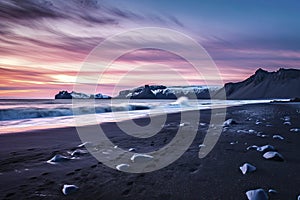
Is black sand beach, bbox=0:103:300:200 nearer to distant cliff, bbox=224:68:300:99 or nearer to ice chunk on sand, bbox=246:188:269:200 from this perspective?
ice chunk on sand, bbox=246:188:269:200

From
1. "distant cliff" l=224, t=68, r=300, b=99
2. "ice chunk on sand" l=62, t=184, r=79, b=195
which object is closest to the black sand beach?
"ice chunk on sand" l=62, t=184, r=79, b=195

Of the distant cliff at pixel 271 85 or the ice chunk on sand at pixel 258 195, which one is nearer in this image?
the ice chunk on sand at pixel 258 195

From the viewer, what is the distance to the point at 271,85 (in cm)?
12188

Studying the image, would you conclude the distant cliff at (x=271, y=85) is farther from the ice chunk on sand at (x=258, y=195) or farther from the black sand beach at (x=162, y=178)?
the ice chunk on sand at (x=258, y=195)

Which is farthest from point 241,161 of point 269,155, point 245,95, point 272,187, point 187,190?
point 245,95

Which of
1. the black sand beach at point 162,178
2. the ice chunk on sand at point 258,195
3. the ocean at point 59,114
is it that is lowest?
the ocean at point 59,114

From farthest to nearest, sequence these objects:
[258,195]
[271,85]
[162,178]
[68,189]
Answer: [271,85] < [162,178] < [68,189] < [258,195]

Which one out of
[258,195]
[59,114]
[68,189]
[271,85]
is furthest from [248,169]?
[271,85]

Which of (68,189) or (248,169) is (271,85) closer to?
(248,169)

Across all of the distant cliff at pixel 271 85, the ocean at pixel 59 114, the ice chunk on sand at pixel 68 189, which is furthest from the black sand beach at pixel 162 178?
the distant cliff at pixel 271 85

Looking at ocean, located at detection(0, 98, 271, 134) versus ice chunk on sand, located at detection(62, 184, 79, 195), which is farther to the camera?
ocean, located at detection(0, 98, 271, 134)

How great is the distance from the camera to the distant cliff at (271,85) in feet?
348

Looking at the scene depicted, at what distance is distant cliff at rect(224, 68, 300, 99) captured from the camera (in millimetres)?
106062

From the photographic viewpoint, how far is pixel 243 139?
4.97 m
